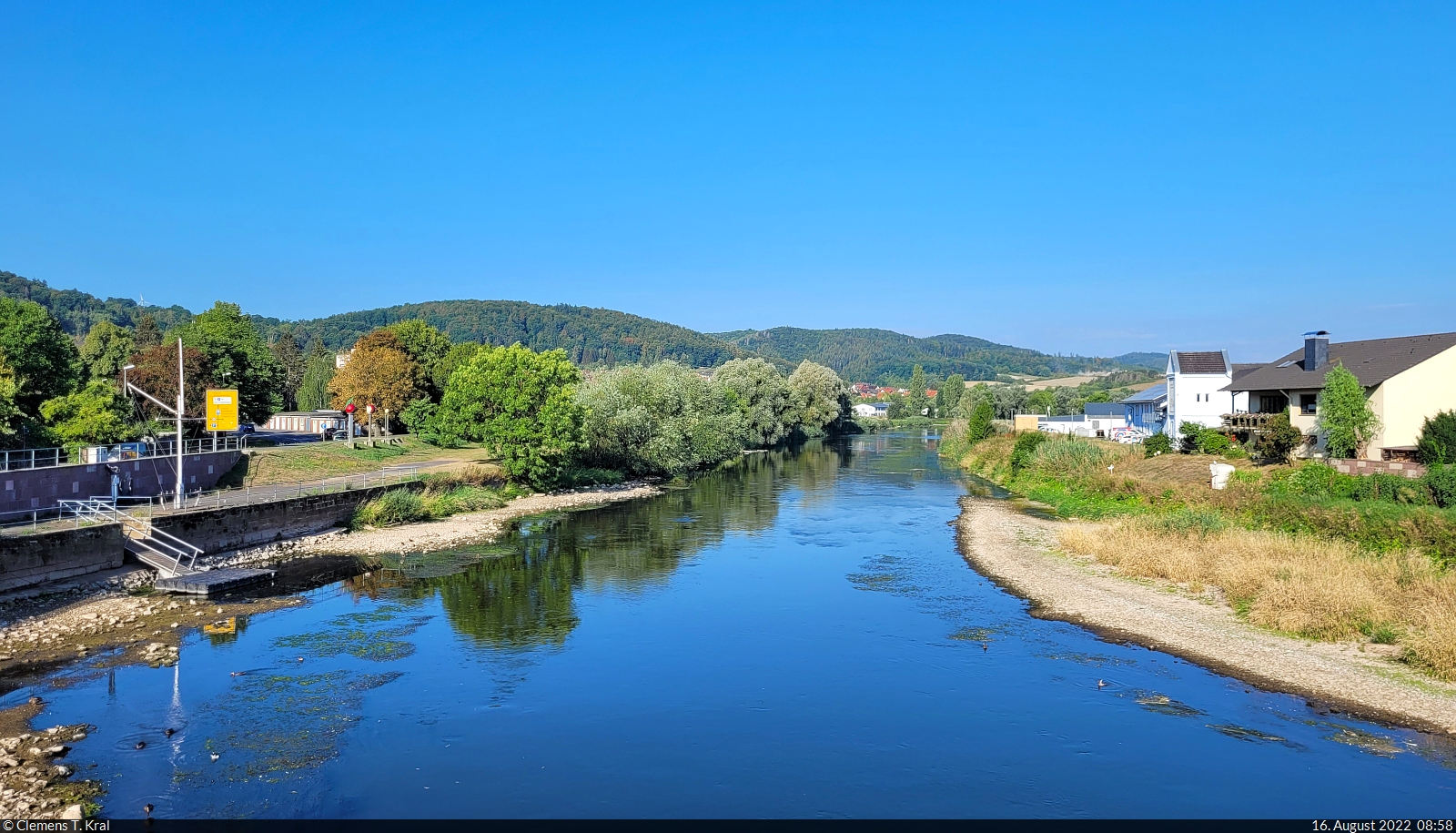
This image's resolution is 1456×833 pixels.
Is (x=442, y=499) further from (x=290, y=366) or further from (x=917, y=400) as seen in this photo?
(x=917, y=400)

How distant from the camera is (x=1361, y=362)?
146 feet

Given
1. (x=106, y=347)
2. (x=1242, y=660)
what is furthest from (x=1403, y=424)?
(x=106, y=347)

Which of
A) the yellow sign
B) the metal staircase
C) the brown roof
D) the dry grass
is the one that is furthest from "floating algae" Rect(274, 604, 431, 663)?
the brown roof

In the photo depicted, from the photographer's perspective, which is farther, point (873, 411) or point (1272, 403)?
point (873, 411)

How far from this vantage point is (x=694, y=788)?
48.2ft

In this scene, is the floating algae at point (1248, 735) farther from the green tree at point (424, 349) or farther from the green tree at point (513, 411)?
the green tree at point (424, 349)

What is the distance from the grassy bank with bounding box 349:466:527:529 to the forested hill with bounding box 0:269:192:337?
138434mm

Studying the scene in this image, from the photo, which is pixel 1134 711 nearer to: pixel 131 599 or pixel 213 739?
pixel 213 739

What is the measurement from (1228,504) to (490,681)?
27.0 m

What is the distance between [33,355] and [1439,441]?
62.8 m

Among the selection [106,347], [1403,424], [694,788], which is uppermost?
[106,347]

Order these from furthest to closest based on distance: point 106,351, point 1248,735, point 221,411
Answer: point 106,351 → point 221,411 → point 1248,735

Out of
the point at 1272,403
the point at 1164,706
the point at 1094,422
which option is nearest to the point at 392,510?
the point at 1164,706

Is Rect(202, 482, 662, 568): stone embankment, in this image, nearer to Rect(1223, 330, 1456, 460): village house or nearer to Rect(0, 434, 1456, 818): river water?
Rect(0, 434, 1456, 818): river water
